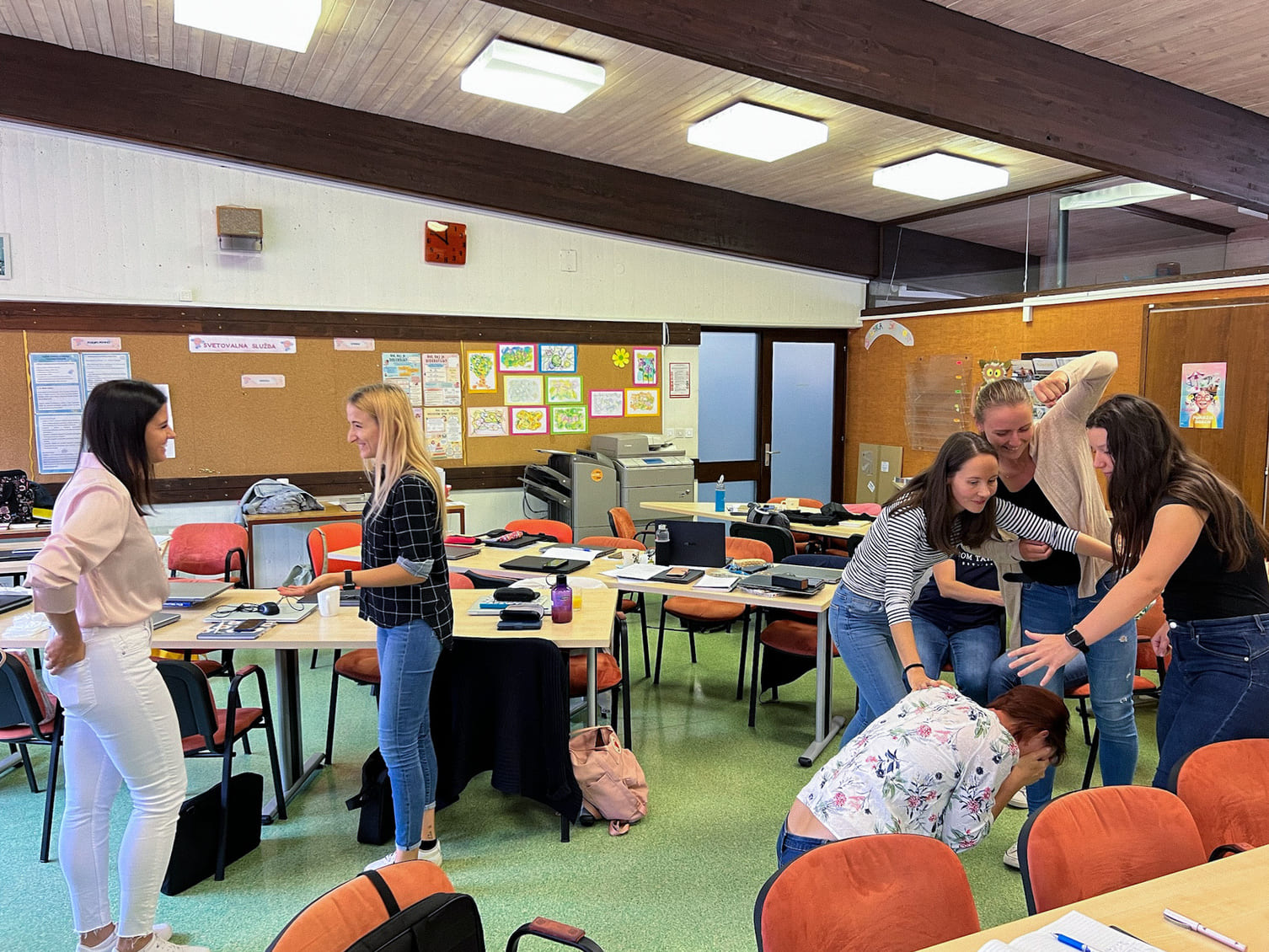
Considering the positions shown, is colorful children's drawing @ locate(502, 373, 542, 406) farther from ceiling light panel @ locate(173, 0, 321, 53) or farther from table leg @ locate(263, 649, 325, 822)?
table leg @ locate(263, 649, 325, 822)

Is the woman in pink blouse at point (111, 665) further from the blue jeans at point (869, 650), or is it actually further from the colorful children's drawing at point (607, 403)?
the colorful children's drawing at point (607, 403)

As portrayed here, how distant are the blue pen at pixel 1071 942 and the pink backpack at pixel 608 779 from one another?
1.99m

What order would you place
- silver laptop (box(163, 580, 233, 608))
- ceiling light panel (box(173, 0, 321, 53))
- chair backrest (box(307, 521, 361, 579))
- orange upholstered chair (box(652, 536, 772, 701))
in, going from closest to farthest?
silver laptop (box(163, 580, 233, 608)), ceiling light panel (box(173, 0, 321, 53)), orange upholstered chair (box(652, 536, 772, 701)), chair backrest (box(307, 521, 361, 579))

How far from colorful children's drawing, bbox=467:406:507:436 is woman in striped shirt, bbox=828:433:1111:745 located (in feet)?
15.5

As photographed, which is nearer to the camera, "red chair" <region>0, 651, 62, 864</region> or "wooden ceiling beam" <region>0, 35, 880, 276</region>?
"red chair" <region>0, 651, 62, 864</region>

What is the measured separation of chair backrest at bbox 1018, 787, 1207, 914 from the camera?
5.49 feet

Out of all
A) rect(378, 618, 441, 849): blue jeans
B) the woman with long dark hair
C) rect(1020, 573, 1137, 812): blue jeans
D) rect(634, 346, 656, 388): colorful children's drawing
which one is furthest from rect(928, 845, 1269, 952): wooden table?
rect(634, 346, 656, 388): colorful children's drawing

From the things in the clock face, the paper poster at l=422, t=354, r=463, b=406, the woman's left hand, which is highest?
the clock face

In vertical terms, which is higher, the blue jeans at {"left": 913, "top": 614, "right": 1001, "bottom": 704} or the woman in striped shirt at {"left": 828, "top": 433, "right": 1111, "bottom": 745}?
the woman in striped shirt at {"left": 828, "top": 433, "right": 1111, "bottom": 745}

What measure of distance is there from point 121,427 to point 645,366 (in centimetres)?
570

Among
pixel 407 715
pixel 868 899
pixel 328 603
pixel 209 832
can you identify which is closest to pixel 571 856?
pixel 407 715

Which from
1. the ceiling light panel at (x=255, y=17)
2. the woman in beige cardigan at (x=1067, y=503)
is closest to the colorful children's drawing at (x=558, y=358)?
the ceiling light panel at (x=255, y=17)

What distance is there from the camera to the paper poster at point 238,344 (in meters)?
6.11

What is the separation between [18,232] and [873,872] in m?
6.38
